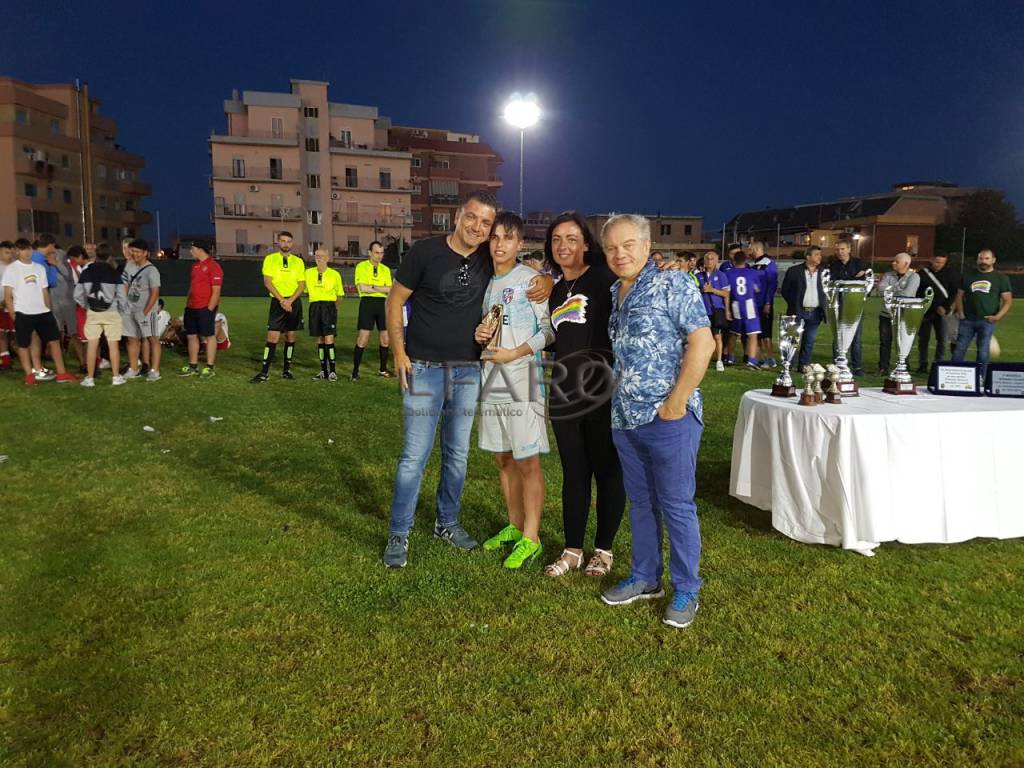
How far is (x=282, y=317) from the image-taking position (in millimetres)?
10500

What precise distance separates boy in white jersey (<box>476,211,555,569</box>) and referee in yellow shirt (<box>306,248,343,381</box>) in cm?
698

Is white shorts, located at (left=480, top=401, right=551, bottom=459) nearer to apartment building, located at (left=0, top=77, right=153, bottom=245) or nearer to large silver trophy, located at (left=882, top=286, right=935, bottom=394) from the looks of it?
large silver trophy, located at (left=882, top=286, right=935, bottom=394)

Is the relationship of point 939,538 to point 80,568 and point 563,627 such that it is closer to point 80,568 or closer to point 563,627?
point 563,627

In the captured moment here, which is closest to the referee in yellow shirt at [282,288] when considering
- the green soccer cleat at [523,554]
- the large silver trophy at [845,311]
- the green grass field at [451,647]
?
the green grass field at [451,647]

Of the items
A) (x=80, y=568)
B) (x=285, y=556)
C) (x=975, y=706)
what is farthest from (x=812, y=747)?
(x=80, y=568)

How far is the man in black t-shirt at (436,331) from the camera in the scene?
12.4 feet

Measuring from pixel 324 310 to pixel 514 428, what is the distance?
23.9 feet

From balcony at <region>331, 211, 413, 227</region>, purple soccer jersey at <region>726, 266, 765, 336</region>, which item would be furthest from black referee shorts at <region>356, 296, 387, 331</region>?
balcony at <region>331, 211, 413, 227</region>

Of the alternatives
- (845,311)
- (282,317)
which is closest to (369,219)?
(282,317)

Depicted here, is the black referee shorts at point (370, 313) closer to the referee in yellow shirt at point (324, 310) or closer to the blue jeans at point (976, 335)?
the referee in yellow shirt at point (324, 310)

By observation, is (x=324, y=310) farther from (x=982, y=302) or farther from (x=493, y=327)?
(x=982, y=302)

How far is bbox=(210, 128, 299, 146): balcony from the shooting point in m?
52.7

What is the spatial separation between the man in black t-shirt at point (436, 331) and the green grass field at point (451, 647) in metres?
0.56

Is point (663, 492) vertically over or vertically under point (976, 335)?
under
